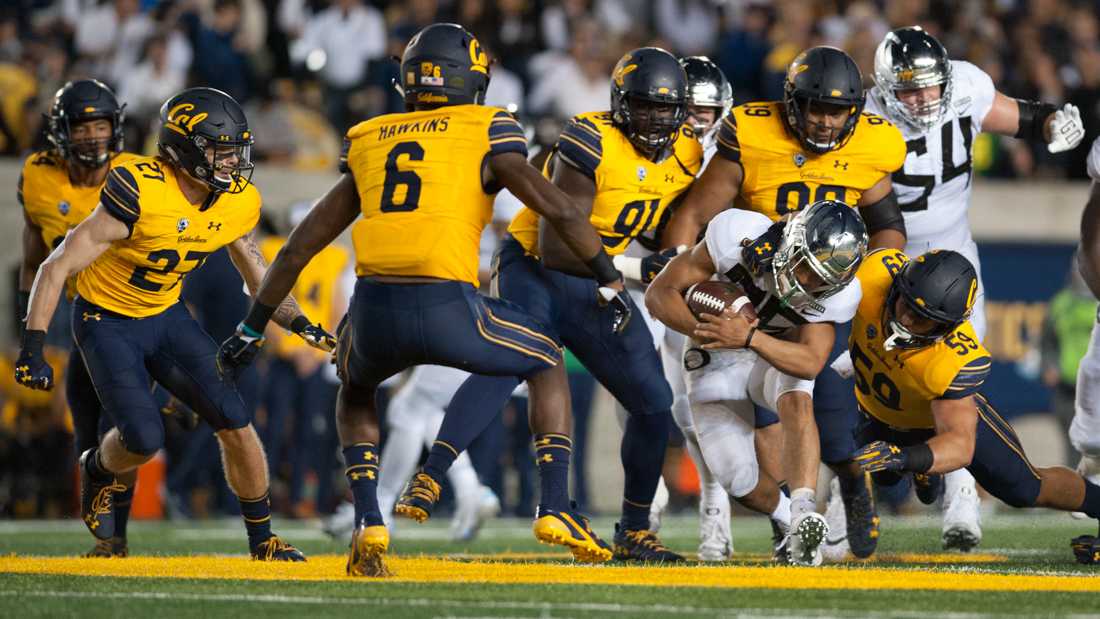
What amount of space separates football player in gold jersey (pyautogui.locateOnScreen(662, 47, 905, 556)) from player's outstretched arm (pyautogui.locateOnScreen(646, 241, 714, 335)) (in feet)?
1.37

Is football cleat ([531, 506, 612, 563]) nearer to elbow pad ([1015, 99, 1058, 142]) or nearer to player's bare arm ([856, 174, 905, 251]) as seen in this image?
player's bare arm ([856, 174, 905, 251])

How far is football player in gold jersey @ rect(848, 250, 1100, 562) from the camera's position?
6.56m

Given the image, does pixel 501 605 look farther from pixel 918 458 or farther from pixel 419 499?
pixel 918 458

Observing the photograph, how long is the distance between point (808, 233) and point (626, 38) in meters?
8.59

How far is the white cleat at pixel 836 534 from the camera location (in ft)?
24.6

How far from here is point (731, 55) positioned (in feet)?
46.9

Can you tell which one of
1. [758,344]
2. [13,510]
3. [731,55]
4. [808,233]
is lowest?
[13,510]

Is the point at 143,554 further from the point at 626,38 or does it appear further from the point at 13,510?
the point at 626,38

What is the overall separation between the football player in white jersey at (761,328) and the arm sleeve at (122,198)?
2.07m

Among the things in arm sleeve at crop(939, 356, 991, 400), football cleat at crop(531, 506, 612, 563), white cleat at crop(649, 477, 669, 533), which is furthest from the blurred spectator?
football cleat at crop(531, 506, 612, 563)

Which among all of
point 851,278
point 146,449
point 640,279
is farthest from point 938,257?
point 146,449

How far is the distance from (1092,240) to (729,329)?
94.0 inches

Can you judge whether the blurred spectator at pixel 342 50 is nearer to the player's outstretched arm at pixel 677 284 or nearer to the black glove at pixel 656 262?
the black glove at pixel 656 262

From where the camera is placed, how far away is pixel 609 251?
24.0ft
